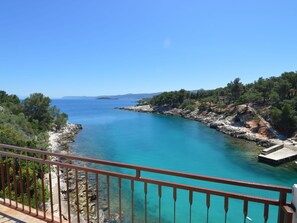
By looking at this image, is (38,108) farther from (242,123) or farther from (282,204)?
(282,204)

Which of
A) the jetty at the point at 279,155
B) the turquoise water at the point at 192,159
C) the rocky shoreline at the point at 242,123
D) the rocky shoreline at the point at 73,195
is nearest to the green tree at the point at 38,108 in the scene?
the turquoise water at the point at 192,159

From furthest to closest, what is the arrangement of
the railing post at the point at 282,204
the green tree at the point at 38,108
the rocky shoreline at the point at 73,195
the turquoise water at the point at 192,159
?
the green tree at the point at 38,108
the turquoise water at the point at 192,159
the rocky shoreline at the point at 73,195
the railing post at the point at 282,204

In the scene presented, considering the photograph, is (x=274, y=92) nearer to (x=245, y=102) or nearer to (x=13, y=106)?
(x=245, y=102)

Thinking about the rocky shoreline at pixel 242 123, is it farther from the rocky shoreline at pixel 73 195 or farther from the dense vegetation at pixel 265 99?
the rocky shoreline at pixel 73 195

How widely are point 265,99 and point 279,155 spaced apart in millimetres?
21635

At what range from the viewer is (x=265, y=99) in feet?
131

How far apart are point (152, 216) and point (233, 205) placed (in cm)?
517

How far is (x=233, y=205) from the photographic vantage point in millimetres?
13148

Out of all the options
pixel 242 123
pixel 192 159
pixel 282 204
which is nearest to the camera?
pixel 282 204

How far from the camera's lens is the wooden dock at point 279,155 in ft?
66.1

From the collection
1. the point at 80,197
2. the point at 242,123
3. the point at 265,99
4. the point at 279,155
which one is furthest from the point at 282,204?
the point at 265,99

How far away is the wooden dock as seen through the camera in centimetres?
2015

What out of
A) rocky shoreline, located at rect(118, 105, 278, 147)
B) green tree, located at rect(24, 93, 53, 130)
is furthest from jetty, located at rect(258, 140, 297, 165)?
green tree, located at rect(24, 93, 53, 130)

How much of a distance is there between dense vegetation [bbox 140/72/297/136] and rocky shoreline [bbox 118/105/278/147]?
1.32m
